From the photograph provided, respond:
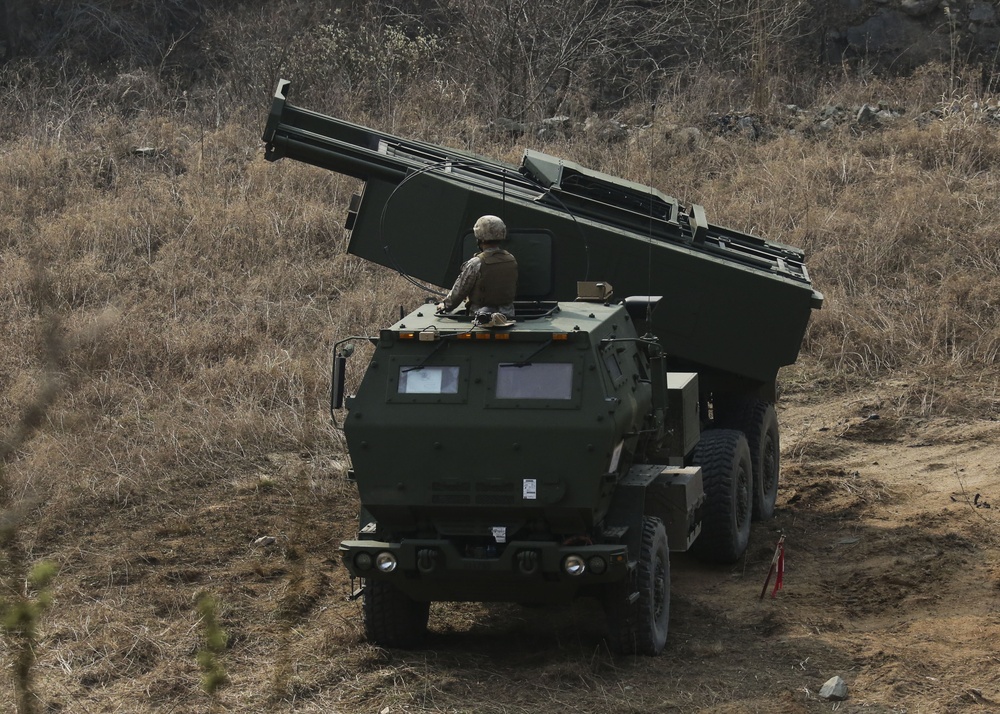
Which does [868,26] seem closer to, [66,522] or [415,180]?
[415,180]

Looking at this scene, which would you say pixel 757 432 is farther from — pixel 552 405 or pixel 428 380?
pixel 428 380

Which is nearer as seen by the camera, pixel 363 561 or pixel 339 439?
pixel 363 561

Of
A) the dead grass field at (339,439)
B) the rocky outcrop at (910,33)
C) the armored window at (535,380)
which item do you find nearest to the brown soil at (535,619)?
the dead grass field at (339,439)

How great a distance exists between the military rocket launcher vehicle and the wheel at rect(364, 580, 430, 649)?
0.01 m

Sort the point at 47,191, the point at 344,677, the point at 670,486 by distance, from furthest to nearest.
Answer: the point at 47,191 < the point at 670,486 < the point at 344,677

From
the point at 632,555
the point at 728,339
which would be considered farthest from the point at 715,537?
the point at 632,555

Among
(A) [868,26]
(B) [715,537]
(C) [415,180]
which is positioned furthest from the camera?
(A) [868,26]

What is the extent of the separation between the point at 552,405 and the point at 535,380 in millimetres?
166

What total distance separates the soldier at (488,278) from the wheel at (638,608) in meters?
1.41

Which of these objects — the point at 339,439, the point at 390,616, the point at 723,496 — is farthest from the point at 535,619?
the point at 339,439

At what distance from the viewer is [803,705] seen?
18.9 ft

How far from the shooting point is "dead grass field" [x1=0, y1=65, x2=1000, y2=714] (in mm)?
6090

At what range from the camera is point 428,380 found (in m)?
6.31

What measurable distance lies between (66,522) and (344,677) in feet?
11.4
